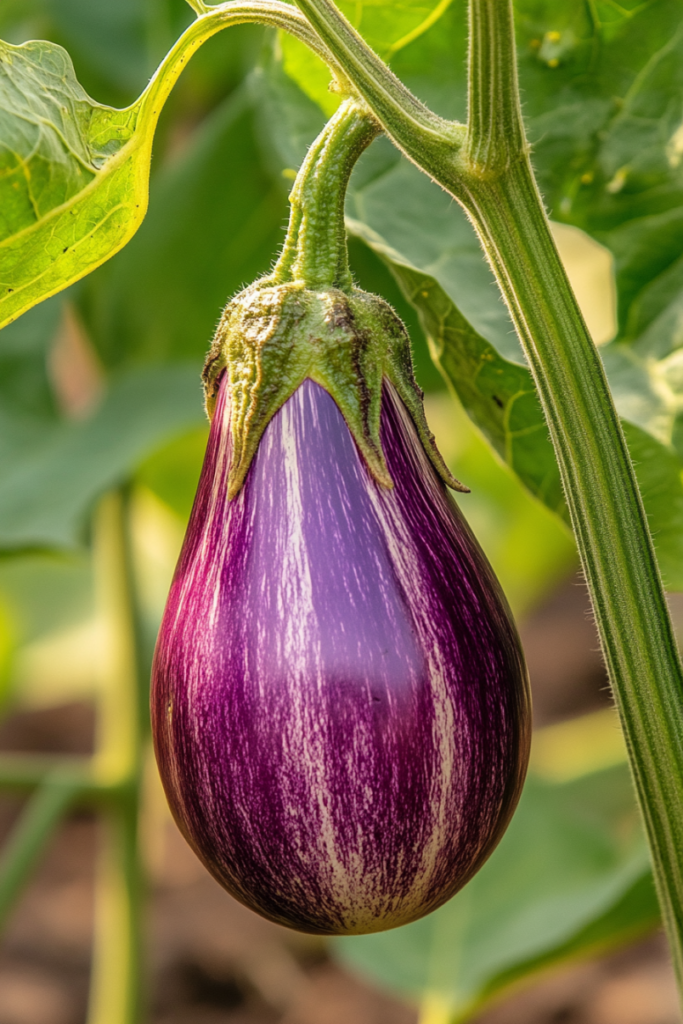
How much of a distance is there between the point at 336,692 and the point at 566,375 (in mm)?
144

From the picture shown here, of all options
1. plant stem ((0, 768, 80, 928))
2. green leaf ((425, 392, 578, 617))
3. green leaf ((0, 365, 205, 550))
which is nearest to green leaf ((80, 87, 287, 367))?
green leaf ((0, 365, 205, 550))

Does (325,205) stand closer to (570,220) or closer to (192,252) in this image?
(570,220)

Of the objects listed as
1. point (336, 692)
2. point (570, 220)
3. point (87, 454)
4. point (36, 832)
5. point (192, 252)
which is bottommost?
point (336, 692)

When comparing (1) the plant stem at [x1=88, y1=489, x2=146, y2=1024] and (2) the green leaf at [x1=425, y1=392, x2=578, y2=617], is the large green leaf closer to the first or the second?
(1) the plant stem at [x1=88, y1=489, x2=146, y2=1024]

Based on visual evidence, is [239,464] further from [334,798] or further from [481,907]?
[481,907]

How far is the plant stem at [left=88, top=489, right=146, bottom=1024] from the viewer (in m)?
1.17

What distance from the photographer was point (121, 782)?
1.17 metres

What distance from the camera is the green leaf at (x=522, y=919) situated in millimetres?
1053

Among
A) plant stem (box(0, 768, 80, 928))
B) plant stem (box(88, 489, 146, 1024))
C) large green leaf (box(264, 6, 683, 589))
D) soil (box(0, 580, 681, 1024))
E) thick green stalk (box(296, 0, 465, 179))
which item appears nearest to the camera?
thick green stalk (box(296, 0, 465, 179))

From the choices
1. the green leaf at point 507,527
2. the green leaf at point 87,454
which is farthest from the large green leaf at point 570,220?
the green leaf at point 507,527

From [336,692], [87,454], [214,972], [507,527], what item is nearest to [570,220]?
[336,692]

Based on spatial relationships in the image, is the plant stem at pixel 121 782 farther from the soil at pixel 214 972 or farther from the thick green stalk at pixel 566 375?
the thick green stalk at pixel 566 375

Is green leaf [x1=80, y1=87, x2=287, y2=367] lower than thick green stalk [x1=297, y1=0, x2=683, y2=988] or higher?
higher

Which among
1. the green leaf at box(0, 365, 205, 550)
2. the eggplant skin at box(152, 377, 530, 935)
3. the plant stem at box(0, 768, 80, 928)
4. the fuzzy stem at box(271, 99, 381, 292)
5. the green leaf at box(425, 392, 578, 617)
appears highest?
the green leaf at box(425, 392, 578, 617)
